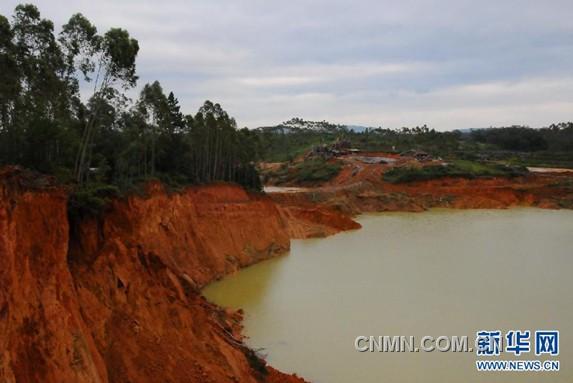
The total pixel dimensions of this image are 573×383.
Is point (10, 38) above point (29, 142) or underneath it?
above

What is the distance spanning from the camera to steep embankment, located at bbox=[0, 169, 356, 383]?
9844 millimetres

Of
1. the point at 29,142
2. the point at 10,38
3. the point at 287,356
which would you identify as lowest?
the point at 287,356

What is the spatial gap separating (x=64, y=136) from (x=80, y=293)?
36.2ft

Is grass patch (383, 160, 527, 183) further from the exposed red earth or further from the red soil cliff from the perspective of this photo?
the red soil cliff

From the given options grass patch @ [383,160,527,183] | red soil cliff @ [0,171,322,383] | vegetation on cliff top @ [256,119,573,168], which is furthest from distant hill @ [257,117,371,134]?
red soil cliff @ [0,171,322,383]

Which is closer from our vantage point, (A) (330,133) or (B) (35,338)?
(B) (35,338)

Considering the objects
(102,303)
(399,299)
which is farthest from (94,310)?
(399,299)

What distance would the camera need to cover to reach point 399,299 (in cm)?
2280

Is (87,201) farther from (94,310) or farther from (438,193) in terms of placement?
(438,193)

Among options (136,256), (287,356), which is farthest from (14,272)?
(287,356)

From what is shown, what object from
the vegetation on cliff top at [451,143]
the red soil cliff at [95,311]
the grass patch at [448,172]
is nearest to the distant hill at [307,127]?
the vegetation on cliff top at [451,143]

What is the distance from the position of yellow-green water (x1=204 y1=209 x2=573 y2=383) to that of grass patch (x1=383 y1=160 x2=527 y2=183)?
2764 cm

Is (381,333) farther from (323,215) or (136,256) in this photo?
(323,215)

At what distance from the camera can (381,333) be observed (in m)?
18.7
